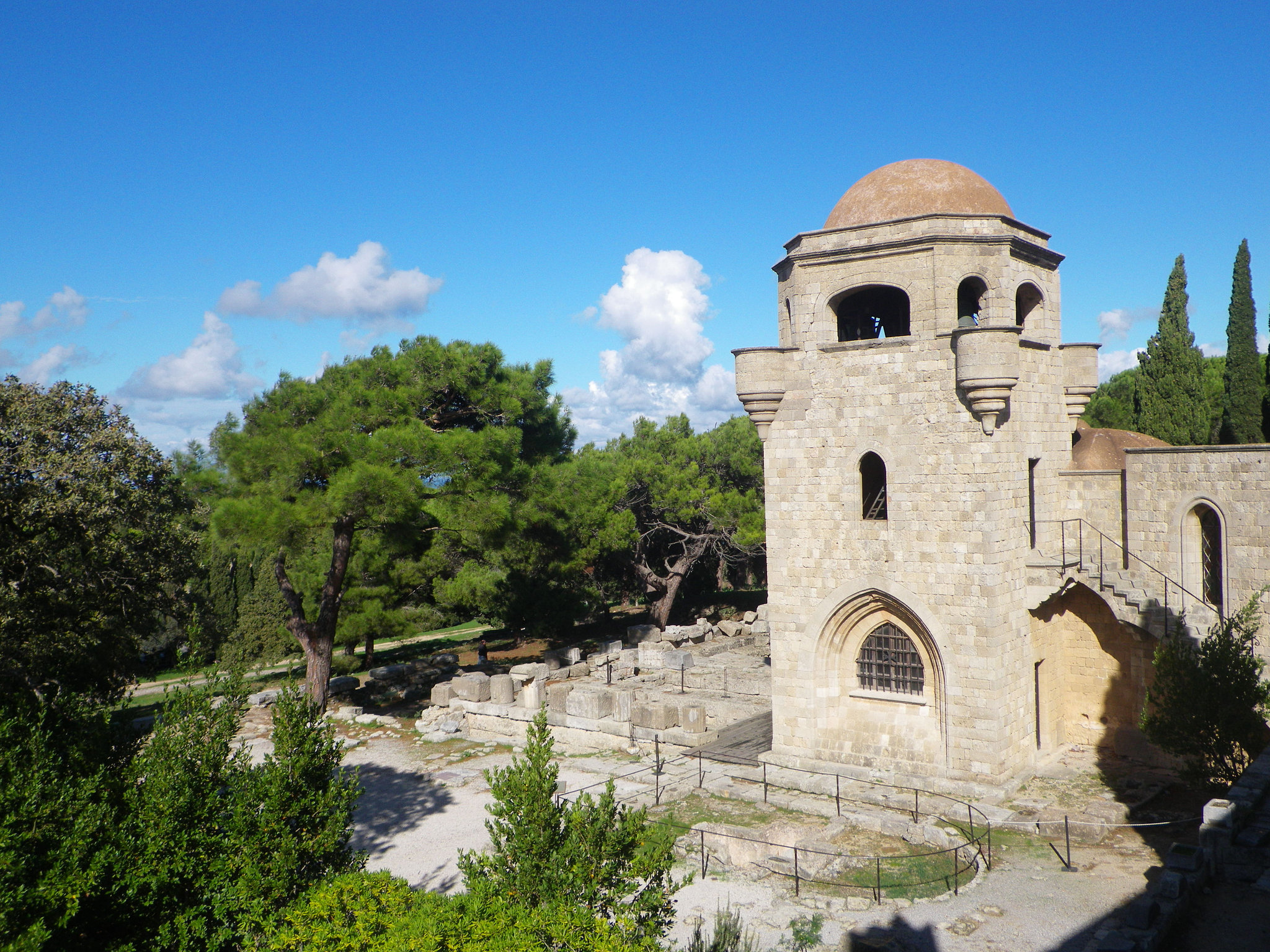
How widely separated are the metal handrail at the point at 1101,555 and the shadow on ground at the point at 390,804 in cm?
1215

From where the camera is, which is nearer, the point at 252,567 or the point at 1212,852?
the point at 1212,852

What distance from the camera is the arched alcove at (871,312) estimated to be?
55.7 ft

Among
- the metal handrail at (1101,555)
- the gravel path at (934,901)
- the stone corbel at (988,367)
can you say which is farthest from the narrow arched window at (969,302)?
the gravel path at (934,901)

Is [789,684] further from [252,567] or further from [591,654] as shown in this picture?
[252,567]

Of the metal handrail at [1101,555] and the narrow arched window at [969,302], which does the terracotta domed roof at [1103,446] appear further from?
the narrow arched window at [969,302]

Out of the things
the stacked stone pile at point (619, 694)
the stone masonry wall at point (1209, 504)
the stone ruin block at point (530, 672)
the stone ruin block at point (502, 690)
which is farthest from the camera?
the stone ruin block at point (530, 672)

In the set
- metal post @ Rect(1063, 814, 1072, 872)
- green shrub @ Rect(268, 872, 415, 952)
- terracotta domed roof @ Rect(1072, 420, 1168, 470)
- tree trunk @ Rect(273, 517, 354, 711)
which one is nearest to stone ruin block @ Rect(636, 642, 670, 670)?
tree trunk @ Rect(273, 517, 354, 711)

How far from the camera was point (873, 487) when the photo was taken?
16672mm

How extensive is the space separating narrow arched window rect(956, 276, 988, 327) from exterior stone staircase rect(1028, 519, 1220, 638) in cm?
446

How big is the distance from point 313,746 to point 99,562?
7.23 metres

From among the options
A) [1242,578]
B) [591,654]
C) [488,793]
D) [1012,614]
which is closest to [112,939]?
[488,793]

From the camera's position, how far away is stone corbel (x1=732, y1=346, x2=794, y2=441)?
15.7 metres

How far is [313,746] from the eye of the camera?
31.2 ft

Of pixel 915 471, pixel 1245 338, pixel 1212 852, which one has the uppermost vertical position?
pixel 1245 338
